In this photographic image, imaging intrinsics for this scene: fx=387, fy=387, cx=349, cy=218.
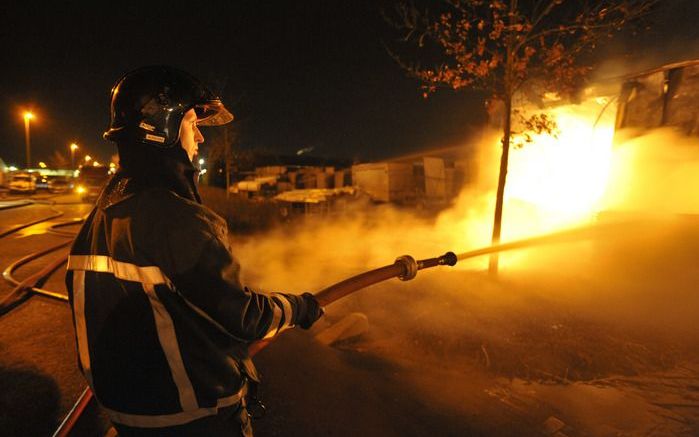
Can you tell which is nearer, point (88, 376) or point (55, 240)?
point (88, 376)

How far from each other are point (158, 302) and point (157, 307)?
18 millimetres

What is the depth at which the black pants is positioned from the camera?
148 centimetres

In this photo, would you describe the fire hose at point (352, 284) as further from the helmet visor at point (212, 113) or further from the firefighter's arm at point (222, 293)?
the helmet visor at point (212, 113)

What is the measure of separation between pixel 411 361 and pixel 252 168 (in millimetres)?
32831

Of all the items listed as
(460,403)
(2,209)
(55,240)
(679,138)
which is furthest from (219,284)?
(2,209)

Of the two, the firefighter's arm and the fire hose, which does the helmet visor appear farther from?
the fire hose

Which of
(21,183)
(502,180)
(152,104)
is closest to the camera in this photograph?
(152,104)

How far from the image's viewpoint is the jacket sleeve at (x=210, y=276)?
134cm

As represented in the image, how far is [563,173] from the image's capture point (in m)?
10.5

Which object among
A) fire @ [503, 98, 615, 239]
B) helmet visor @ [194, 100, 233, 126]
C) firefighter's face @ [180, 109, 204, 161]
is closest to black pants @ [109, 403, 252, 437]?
firefighter's face @ [180, 109, 204, 161]

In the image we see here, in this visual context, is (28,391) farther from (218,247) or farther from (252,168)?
(252,168)

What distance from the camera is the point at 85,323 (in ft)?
4.73

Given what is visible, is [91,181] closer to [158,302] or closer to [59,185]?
[59,185]

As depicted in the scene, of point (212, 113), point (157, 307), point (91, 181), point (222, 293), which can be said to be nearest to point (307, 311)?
point (222, 293)
